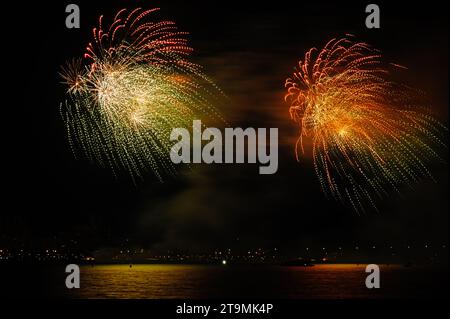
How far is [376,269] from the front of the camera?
1577 inches
